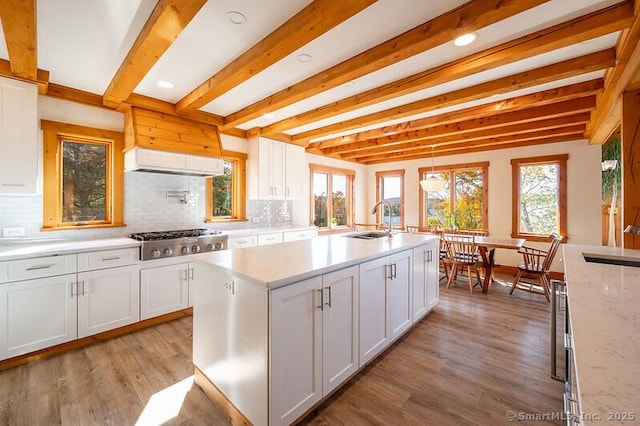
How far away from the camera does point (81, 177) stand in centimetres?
324

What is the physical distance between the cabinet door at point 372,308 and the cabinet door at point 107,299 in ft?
7.76

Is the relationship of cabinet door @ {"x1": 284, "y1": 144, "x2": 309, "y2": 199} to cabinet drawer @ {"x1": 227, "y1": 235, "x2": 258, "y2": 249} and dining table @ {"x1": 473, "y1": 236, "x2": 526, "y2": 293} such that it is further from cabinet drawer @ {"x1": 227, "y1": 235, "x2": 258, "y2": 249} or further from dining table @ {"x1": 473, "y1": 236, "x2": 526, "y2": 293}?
dining table @ {"x1": 473, "y1": 236, "x2": 526, "y2": 293}

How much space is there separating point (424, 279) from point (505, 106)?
7.57ft

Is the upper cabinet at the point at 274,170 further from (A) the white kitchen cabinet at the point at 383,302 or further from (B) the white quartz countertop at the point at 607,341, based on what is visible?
(B) the white quartz countertop at the point at 607,341

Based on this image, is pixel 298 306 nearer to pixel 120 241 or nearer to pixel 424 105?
pixel 120 241

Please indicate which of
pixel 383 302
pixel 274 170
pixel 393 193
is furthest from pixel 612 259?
pixel 393 193

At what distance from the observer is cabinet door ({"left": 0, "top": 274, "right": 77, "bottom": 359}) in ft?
7.54

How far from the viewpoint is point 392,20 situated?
1.92 metres

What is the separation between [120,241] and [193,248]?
713mm

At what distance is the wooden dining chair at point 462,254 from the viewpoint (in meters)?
4.28

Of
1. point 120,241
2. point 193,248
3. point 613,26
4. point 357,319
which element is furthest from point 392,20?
point 120,241

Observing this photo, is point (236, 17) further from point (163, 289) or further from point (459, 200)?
point (459, 200)

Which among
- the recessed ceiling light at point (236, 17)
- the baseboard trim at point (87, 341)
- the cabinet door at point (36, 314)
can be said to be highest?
the recessed ceiling light at point (236, 17)

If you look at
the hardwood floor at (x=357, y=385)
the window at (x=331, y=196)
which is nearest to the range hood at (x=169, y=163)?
the hardwood floor at (x=357, y=385)
